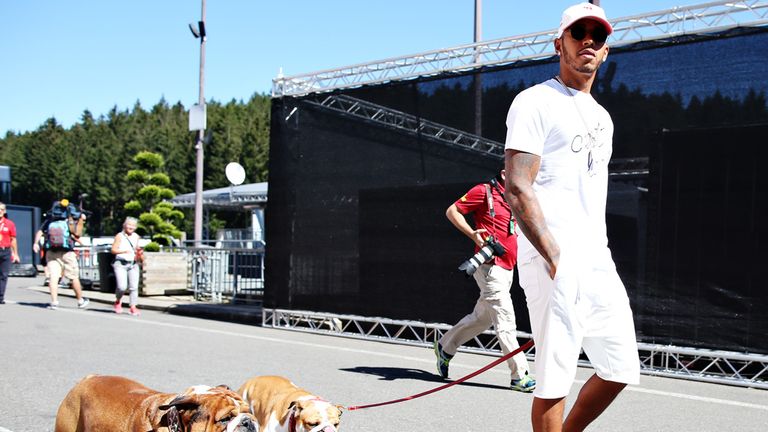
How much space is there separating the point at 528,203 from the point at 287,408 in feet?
5.63

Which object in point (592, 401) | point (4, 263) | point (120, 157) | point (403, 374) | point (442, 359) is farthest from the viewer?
point (120, 157)

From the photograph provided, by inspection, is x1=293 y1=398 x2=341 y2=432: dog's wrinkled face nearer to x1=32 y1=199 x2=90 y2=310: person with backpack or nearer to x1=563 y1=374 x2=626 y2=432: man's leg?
x1=563 y1=374 x2=626 y2=432: man's leg

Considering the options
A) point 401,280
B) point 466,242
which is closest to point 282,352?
point 401,280

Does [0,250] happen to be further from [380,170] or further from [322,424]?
[322,424]

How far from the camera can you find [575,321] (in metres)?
3.13

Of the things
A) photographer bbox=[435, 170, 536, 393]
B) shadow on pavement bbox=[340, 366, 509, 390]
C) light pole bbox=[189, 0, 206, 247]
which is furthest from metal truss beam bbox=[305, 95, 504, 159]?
light pole bbox=[189, 0, 206, 247]

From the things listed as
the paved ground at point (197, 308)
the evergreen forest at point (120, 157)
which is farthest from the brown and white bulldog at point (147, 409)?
the evergreen forest at point (120, 157)

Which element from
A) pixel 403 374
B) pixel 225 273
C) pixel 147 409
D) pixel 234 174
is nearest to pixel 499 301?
pixel 403 374

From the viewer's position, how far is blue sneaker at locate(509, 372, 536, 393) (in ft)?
22.1

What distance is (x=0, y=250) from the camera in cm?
1392

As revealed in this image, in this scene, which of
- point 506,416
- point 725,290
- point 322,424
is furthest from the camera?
point 725,290

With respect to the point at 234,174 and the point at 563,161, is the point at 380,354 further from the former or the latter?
the point at 234,174

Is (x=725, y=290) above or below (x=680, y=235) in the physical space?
below

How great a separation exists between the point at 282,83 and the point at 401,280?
3503 mm
